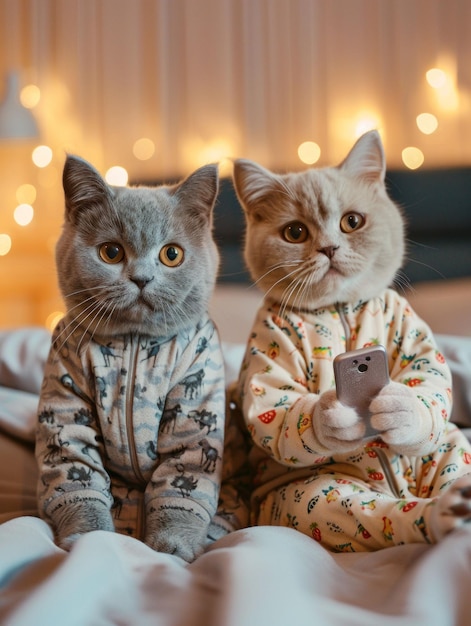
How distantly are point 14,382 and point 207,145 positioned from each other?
1727 mm

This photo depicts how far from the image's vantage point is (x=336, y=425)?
0.85m

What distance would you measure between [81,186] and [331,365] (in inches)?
17.9

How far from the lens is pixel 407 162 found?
275cm

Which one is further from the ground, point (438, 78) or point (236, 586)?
point (438, 78)

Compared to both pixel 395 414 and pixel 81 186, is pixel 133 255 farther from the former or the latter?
pixel 395 414

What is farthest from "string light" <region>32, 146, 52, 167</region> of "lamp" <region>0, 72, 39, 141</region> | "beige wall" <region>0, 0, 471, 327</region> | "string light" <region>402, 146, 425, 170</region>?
"string light" <region>402, 146, 425, 170</region>

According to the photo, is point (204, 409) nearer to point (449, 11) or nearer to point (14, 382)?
point (14, 382)

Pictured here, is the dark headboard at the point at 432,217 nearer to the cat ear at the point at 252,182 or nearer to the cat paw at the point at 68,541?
the cat ear at the point at 252,182

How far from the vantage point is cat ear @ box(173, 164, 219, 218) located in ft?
3.36

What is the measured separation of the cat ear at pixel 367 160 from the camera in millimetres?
1107

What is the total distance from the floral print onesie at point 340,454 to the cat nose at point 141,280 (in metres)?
0.21

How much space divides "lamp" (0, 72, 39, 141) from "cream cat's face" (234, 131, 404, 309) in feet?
6.39

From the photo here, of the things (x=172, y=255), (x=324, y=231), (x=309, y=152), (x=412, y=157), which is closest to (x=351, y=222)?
(x=324, y=231)

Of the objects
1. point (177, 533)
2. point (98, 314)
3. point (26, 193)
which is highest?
Result: point (98, 314)
